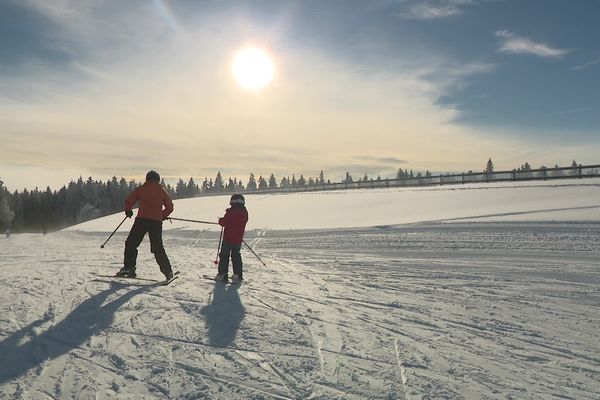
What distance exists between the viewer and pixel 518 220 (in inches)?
527

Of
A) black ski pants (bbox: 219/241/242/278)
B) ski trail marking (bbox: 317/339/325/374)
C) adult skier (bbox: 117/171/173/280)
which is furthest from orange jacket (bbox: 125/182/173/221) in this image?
ski trail marking (bbox: 317/339/325/374)

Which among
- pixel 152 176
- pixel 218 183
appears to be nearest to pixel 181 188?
pixel 218 183

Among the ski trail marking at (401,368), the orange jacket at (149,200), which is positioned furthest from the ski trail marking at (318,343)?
the orange jacket at (149,200)

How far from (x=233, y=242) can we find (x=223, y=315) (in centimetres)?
257

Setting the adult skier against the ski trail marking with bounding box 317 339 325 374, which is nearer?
the ski trail marking with bounding box 317 339 325 374

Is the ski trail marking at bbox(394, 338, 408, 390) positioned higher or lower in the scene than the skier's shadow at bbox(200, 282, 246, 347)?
lower

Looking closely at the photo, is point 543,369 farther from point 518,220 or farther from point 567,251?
point 518,220

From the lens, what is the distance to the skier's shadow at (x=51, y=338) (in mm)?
3801

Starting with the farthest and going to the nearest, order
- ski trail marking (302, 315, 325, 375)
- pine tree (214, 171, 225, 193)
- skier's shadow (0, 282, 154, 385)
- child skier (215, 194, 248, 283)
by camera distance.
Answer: pine tree (214, 171, 225, 193), child skier (215, 194, 248, 283), ski trail marking (302, 315, 325, 375), skier's shadow (0, 282, 154, 385)

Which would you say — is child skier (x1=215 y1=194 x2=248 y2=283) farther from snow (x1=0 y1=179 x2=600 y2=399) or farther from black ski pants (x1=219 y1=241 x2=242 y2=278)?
snow (x1=0 y1=179 x2=600 y2=399)

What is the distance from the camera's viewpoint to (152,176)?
298 inches

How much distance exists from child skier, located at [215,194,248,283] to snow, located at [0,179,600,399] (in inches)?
16.6

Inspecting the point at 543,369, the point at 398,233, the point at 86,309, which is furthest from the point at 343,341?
the point at 398,233

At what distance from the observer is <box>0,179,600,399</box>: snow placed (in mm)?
3541
